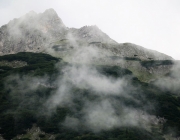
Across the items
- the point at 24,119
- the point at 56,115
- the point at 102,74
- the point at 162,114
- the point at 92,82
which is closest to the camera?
the point at 24,119

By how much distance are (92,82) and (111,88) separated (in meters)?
16.6

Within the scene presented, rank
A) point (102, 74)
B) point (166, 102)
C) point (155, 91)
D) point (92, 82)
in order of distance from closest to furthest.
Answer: point (166, 102) < point (155, 91) < point (92, 82) < point (102, 74)

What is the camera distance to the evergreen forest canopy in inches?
4633

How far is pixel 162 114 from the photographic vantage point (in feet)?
465

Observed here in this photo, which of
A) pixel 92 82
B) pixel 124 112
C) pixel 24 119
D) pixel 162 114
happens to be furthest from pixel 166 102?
pixel 24 119

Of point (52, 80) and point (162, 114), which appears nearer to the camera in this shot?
point (162, 114)

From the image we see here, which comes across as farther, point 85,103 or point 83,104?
point 85,103

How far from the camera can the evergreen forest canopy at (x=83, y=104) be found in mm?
117688

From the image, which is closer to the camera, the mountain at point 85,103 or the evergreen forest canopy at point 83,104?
the mountain at point 85,103

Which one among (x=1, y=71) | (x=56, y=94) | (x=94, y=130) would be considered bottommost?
(x=94, y=130)

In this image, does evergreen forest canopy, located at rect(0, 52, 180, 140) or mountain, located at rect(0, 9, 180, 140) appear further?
evergreen forest canopy, located at rect(0, 52, 180, 140)

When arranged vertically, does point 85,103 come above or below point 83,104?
above

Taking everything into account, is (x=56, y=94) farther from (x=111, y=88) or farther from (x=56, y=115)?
(x=111, y=88)

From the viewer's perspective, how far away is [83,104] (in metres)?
145
